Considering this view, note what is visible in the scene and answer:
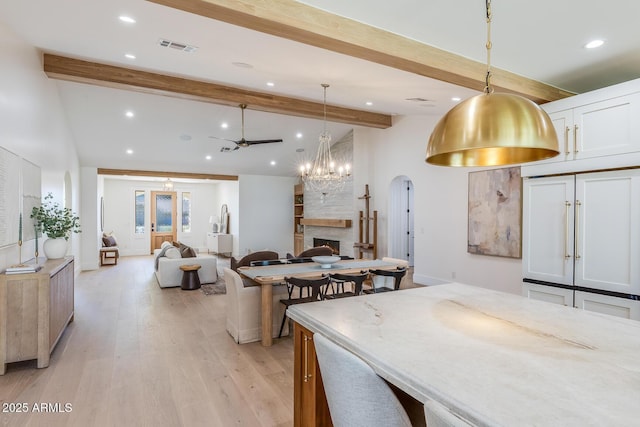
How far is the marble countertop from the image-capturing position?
0.94 m

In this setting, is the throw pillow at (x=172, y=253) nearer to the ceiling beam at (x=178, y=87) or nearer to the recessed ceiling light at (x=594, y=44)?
the ceiling beam at (x=178, y=87)

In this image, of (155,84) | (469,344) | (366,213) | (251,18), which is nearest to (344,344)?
(469,344)

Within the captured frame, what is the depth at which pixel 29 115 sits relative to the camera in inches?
159

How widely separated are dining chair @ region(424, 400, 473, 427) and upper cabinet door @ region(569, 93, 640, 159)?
3150 millimetres

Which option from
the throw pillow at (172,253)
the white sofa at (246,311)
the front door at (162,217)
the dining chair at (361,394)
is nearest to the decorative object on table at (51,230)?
the white sofa at (246,311)

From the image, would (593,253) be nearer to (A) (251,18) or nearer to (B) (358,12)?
(B) (358,12)

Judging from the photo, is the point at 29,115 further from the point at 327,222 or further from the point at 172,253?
the point at 327,222

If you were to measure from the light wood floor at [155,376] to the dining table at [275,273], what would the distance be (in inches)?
11.9

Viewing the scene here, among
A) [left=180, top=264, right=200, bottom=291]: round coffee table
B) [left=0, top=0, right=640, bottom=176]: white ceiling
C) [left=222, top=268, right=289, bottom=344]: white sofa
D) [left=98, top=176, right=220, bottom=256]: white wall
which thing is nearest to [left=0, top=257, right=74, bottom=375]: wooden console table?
[left=222, top=268, right=289, bottom=344]: white sofa

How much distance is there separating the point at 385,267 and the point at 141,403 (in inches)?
128

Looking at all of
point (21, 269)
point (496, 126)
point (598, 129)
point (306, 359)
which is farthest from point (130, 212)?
point (496, 126)

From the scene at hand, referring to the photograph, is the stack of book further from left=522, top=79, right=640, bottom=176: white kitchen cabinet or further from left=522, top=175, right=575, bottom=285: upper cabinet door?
left=522, top=79, right=640, bottom=176: white kitchen cabinet

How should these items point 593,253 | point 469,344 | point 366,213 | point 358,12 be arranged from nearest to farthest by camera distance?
point 469,344
point 358,12
point 593,253
point 366,213

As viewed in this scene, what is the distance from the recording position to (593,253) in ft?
10.2
